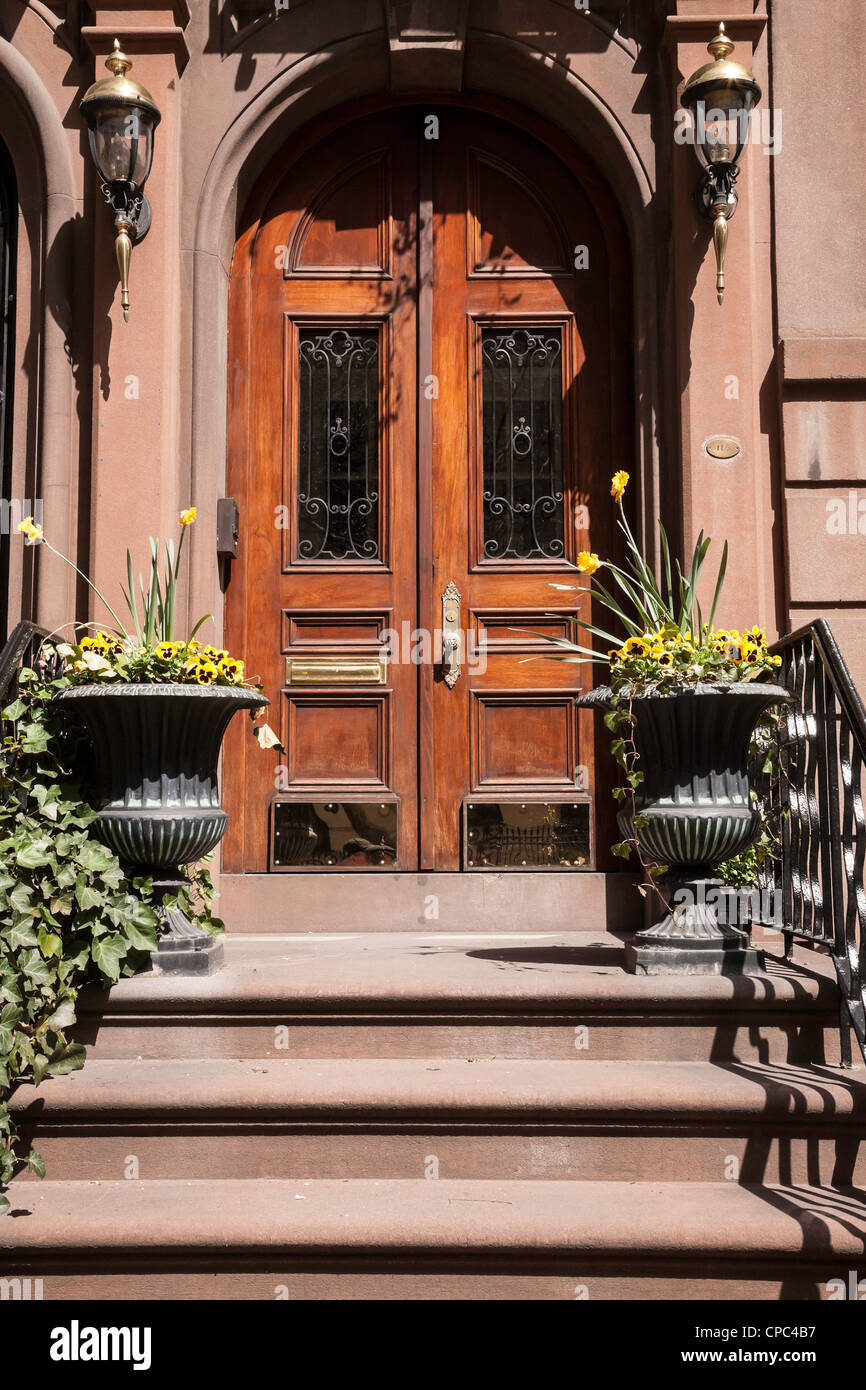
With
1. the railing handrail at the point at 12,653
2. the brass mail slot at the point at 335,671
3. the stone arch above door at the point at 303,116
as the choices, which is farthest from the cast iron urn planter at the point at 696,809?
the railing handrail at the point at 12,653

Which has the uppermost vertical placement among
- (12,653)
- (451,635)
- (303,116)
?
(303,116)

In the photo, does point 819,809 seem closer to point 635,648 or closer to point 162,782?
point 635,648

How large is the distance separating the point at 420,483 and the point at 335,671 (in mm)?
963

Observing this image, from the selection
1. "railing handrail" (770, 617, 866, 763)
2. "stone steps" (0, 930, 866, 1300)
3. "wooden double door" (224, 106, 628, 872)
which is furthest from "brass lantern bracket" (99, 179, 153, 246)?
"railing handrail" (770, 617, 866, 763)

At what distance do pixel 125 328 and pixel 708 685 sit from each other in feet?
9.91

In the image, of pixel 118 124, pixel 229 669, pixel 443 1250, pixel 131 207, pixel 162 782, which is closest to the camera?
pixel 443 1250

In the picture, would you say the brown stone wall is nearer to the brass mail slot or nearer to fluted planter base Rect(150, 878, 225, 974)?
the brass mail slot

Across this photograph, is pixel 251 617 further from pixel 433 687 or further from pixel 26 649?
pixel 26 649

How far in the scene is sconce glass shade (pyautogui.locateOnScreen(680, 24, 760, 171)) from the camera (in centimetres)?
528

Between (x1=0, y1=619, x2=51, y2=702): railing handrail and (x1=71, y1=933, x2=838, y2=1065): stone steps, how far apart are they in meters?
1.08

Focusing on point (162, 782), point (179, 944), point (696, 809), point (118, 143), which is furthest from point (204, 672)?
point (118, 143)

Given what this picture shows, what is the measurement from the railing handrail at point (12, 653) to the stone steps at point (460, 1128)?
1.36 meters

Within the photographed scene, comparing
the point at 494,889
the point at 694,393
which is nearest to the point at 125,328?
the point at 694,393

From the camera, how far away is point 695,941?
4.29m
